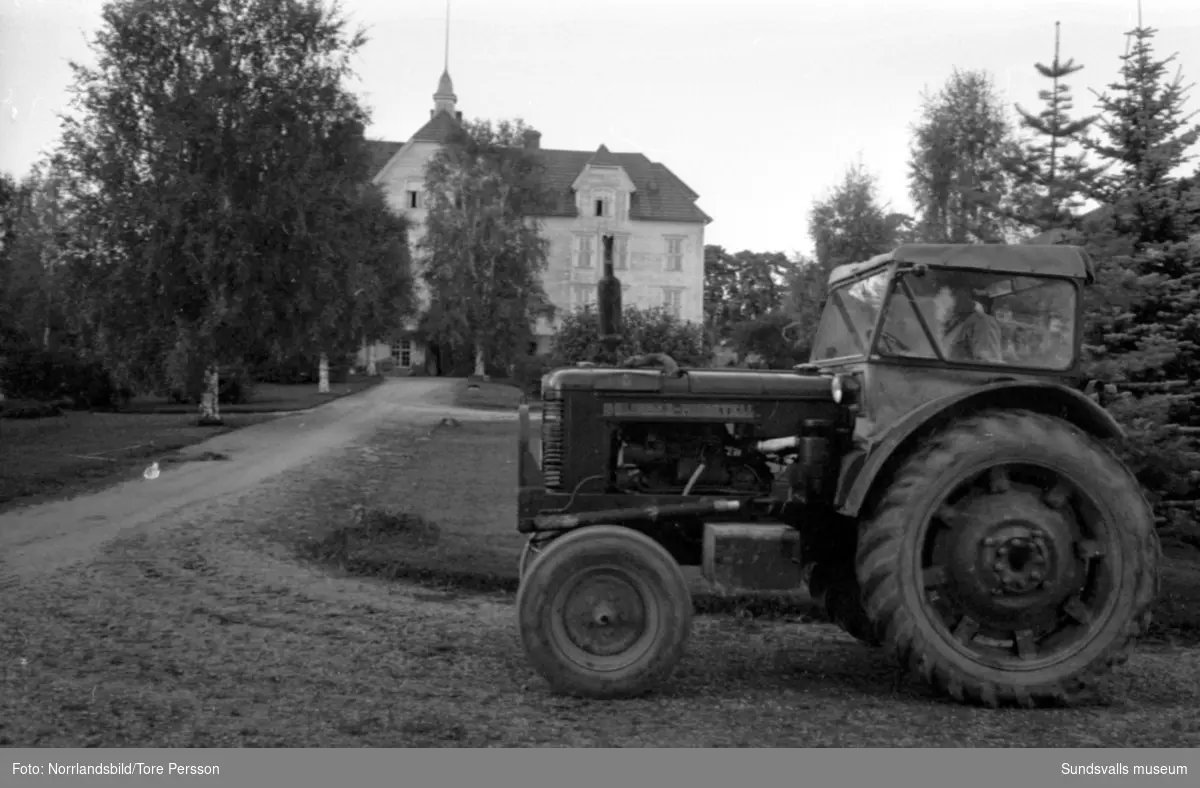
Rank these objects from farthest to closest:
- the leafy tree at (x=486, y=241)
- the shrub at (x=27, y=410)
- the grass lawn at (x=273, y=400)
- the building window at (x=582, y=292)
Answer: the leafy tree at (x=486, y=241) → the building window at (x=582, y=292) → the grass lawn at (x=273, y=400) → the shrub at (x=27, y=410)

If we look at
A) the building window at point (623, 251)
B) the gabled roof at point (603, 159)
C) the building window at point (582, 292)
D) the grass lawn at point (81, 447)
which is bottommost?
the grass lawn at point (81, 447)

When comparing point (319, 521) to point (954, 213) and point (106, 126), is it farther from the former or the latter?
point (954, 213)

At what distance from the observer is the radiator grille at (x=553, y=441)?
6.56 metres

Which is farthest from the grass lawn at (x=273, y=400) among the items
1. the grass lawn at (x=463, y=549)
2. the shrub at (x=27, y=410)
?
the grass lawn at (x=463, y=549)

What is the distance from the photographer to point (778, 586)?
6.24 meters

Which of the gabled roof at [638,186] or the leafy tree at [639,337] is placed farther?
the gabled roof at [638,186]

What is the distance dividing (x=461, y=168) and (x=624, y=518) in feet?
150

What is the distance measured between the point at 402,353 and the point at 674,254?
1794 centimetres

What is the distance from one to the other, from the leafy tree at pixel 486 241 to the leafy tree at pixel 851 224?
41.8ft

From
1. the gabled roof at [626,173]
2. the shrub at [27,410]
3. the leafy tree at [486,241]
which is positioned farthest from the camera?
the gabled roof at [626,173]

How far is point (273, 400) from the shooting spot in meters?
37.9

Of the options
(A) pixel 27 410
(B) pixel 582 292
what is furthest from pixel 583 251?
(A) pixel 27 410

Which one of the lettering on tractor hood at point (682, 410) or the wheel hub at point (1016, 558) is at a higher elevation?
the lettering on tractor hood at point (682, 410)

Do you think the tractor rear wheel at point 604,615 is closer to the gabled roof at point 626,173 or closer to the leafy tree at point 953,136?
the leafy tree at point 953,136
